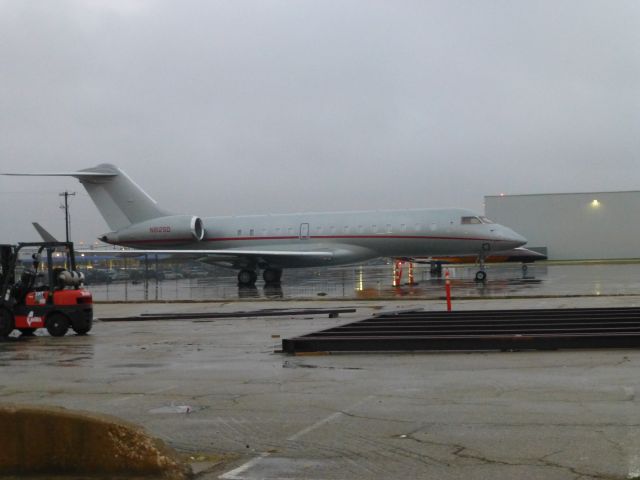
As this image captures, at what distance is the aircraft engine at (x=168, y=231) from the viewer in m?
43.0

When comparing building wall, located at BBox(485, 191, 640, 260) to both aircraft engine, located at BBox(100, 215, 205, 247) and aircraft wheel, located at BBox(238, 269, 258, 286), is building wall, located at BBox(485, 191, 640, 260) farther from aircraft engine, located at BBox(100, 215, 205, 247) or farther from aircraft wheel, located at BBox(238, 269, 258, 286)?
aircraft wheel, located at BBox(238, 269, 258, 286)

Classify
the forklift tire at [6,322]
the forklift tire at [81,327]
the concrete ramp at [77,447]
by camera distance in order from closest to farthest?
the concrete ramp at [77,447] → the forklift tire at [6,322] → the forklift tire at [81,327]

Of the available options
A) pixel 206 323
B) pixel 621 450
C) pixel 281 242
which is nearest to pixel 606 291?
pixel 206 323

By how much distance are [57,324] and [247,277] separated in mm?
23029

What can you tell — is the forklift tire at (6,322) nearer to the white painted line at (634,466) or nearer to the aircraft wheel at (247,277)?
the white painted line at (634,466)

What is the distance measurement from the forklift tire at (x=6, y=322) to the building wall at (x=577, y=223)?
55.2m

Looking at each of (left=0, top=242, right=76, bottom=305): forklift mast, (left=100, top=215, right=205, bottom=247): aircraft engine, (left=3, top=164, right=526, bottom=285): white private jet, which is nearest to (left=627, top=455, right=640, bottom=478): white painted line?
(left=0, top=242, right=76, bottom=305): forklift mast

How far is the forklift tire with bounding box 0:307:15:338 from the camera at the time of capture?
17234 mm

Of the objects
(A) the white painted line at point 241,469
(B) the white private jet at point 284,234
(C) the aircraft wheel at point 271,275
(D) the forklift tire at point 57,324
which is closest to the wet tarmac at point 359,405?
(A) the white painted line at point 241,469

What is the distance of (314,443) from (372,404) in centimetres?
173

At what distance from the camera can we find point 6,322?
17234mm

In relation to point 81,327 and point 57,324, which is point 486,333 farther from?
point 57,324

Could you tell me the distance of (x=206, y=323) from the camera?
20.0 meters

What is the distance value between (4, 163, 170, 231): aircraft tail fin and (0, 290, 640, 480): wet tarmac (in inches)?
1157
